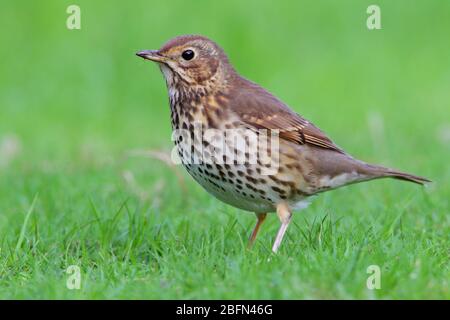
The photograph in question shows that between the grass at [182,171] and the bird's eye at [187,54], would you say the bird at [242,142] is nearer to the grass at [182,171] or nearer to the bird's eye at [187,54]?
the bird's eye at [187,54]

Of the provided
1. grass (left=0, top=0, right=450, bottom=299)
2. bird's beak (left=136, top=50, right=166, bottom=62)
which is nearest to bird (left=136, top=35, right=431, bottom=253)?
bird's beak (left=136, top=50, right=166, bottom=62)

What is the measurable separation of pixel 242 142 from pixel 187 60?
29.7 inches

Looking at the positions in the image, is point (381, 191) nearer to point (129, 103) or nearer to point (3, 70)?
point (129, 103)

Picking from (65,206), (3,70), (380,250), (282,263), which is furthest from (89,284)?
Answer: (3,70)

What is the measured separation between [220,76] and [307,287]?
2.02 meters

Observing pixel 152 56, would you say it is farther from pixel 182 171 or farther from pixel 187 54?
pixel 182 171

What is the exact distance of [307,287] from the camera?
5.09 metres

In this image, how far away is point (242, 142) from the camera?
6.17 meters

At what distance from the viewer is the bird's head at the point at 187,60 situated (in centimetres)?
642

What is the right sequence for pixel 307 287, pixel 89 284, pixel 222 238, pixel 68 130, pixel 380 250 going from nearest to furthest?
pixel 307 287
pixel 89 284
pixel 380 250
pixel 222 238
pixel 68 130

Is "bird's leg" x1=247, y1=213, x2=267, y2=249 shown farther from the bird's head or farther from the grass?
the bird's head

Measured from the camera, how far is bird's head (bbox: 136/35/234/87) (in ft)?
21.1

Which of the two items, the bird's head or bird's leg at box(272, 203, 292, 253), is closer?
bird's leg at box(272, 203, 292, 253)

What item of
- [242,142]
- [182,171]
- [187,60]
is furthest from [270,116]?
[182,171]
